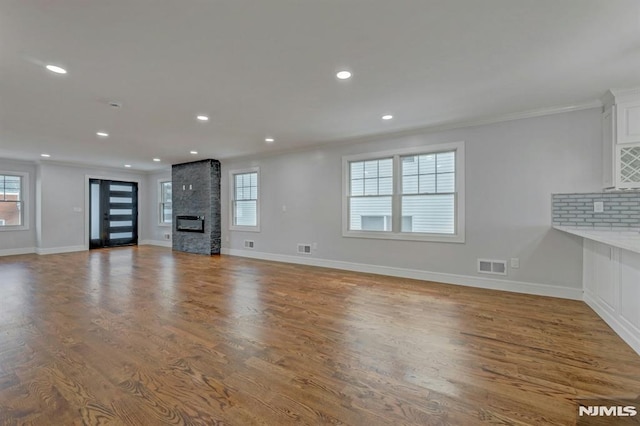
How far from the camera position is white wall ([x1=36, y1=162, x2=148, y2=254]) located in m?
7.72

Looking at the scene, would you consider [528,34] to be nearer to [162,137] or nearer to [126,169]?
[162,137]

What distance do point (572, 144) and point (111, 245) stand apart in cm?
1144

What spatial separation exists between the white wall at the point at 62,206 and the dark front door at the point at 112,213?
0.27 metres

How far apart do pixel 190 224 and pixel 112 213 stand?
3.28 m

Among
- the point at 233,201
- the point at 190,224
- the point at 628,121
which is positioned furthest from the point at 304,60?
the point at 190,224

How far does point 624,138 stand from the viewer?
3266 millimetres

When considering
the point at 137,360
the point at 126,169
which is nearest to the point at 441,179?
the point at 137,360

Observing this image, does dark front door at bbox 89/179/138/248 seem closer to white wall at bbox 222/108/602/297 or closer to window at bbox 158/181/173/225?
window at bbox 158/181/173/225

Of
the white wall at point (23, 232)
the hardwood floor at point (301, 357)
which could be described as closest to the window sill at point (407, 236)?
the hardwood floor at point (301, 357)

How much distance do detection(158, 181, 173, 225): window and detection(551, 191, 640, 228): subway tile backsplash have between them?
9776 mm

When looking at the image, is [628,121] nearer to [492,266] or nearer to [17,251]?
[492,266]

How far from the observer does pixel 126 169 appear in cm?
931

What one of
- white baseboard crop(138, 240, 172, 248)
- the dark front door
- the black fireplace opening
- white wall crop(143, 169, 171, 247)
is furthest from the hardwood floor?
white wall crop(143, 169, 171, 247)

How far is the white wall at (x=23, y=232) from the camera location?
7.39m
